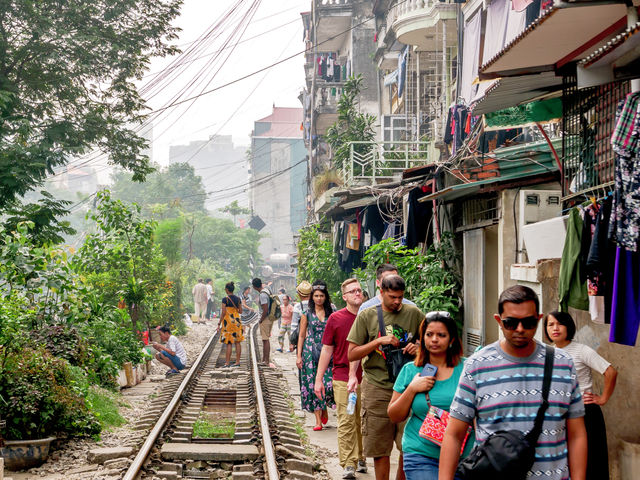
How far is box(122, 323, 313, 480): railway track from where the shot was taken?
7.92m

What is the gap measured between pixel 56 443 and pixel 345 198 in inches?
398

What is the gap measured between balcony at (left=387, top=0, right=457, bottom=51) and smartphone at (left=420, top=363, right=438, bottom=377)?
14226 mm

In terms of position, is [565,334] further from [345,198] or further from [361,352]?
[345,198]

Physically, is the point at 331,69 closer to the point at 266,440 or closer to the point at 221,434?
the point at 221,434

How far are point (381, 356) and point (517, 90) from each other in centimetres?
322

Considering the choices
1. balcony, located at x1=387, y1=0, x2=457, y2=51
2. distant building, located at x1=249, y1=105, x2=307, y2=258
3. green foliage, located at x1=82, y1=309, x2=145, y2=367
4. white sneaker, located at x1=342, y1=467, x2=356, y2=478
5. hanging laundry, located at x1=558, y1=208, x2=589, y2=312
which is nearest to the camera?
hanging laundry, located at x1=558, y1=208, x2=589, y2=312

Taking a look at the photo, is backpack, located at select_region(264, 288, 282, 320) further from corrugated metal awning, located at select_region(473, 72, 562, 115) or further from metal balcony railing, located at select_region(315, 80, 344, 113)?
metal balcony railing, located at select_region(315, 80, 344, 113)

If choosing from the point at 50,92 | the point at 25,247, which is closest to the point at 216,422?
Result: the point at 25,247

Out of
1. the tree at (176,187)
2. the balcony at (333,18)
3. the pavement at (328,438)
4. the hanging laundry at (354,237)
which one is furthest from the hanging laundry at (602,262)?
the tree at (176,187)

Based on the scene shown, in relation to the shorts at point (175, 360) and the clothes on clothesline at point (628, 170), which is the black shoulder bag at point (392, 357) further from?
the shorts at point (175, 360)

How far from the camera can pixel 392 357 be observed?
A: 6.30 meters

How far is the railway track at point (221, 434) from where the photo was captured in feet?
26.0

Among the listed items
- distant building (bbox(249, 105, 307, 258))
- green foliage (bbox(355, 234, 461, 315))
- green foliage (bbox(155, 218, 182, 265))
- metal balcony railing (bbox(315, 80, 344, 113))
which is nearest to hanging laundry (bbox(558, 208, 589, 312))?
green foliage (bbox(355, 234, 461, 315))

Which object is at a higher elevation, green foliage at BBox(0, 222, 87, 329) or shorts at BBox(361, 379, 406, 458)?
green foliage at BBox(0, 222, 87, 329)
